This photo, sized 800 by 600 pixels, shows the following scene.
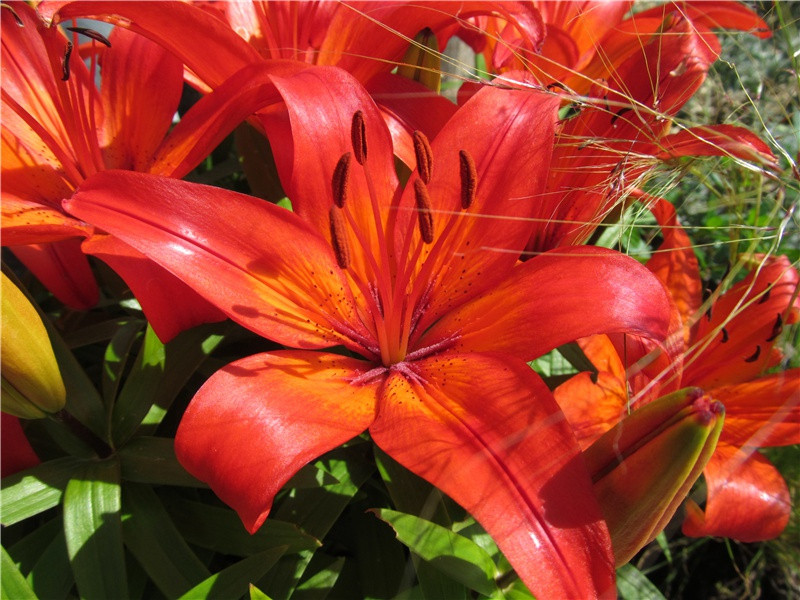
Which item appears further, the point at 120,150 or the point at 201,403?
the point at 120,150

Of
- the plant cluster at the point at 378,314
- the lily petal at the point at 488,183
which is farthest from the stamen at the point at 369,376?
the lily petal at the point at 488,183

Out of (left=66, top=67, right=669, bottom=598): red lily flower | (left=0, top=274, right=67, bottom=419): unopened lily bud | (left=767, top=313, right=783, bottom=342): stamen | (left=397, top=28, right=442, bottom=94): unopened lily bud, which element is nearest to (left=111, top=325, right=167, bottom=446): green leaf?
(left=0, top=274, right=67, bottom=419): unopened lily bud

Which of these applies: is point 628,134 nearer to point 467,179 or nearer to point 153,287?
point 467,179

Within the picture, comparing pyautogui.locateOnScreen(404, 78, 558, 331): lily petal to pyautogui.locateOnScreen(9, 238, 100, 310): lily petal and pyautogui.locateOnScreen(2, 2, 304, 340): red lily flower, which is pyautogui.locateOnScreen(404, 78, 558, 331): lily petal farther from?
pyautogui.locateOnScreen(9, 238, 100, 310): lily petal

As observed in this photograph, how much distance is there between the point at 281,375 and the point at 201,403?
3.1 inches

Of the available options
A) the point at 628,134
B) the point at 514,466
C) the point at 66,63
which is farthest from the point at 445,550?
the point at 66,63

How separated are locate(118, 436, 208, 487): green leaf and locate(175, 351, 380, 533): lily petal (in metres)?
0.18

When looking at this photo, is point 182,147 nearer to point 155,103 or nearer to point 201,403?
point 155,103

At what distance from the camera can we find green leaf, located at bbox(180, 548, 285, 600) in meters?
0.68

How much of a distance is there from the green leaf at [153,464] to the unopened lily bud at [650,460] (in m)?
0.42

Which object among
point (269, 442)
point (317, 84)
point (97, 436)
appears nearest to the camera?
point (269, 442)

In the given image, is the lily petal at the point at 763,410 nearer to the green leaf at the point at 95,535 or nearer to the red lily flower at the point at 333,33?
the red lily flower at the point at 333,33

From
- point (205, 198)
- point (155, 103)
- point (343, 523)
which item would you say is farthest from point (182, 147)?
point (343, 523)

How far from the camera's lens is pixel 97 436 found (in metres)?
0.79
